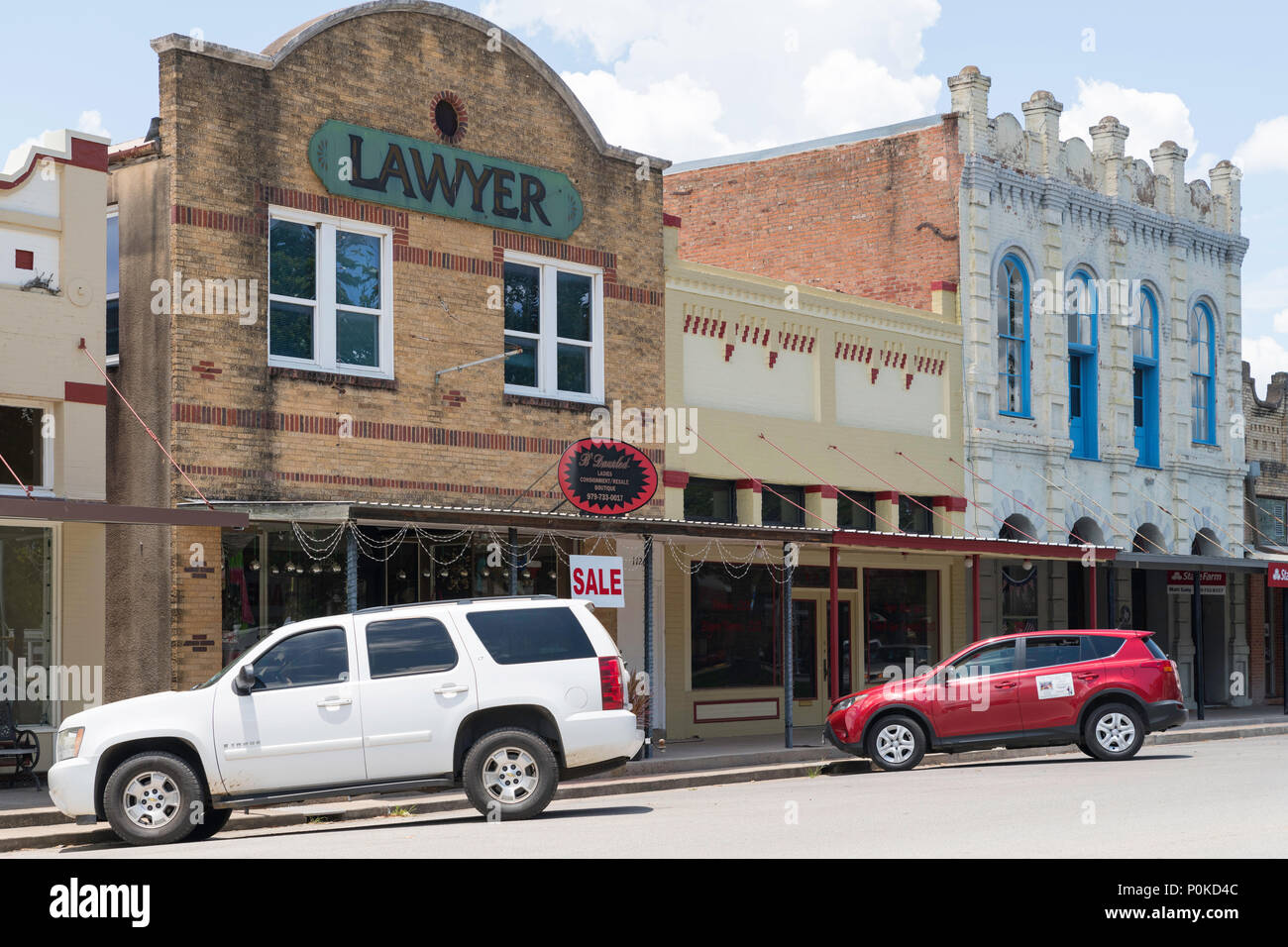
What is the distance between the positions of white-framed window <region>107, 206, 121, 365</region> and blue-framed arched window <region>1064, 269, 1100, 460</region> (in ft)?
63.7

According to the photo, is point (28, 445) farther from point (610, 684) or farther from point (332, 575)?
point (610, 684)

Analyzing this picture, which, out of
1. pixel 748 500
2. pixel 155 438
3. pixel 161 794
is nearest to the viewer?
pixel 161 794

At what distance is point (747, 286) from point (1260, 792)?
12632 mm

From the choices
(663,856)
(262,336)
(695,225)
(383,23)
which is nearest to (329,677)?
(663,856)

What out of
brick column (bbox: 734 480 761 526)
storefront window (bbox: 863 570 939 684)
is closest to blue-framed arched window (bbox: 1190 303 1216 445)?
storefront window (bbox: 863 570 939 684)

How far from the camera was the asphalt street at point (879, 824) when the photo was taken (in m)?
11.1

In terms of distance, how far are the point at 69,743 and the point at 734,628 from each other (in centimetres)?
1375

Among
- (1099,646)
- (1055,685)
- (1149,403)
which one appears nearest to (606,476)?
(1055,685)

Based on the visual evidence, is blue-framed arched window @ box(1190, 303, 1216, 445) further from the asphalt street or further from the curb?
the asphalt street

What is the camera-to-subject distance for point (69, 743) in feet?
43.4

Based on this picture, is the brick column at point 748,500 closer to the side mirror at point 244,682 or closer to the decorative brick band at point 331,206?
the decorative brick band at point 331,206

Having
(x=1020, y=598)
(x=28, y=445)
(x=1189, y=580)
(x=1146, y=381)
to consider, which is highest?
(x=1146, y=381)

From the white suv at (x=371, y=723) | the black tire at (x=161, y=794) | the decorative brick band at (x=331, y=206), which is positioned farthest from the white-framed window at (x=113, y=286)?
the black tire at (x=161, y=794)

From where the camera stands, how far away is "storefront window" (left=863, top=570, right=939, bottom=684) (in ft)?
92.8
